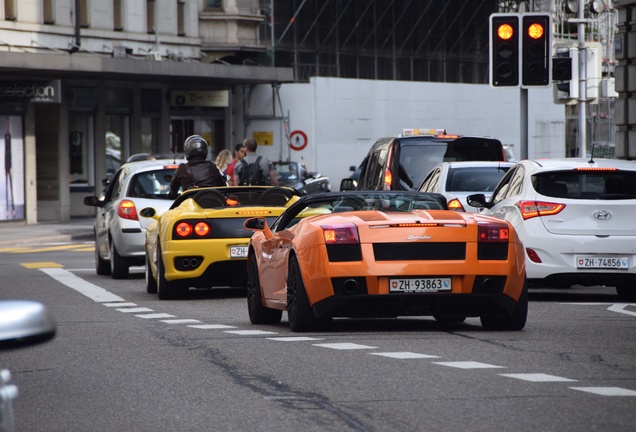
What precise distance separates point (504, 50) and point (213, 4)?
32.2m

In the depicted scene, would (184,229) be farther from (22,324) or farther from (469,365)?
(22,324)

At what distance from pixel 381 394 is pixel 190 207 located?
29.0 feet

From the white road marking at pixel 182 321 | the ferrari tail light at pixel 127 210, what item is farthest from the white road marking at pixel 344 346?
the ferrari tail light at pixel 127 210

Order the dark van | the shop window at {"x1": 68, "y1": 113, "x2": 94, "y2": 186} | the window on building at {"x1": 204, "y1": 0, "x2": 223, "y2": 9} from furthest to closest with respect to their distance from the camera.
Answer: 1. the window on building at {"x1": 204, "y1": 0, "x2": 223, "y2": 9}
2. the shop window at {"x1": 68, "y1": 113, "x2": 94, "y2": 186}
3. the dark van

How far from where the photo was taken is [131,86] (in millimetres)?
47812

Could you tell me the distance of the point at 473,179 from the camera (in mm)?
20031

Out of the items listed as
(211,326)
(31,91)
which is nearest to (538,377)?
(211,326)

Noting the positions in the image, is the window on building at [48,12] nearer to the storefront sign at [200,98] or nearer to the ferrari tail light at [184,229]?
the storefront sign at [200,98]

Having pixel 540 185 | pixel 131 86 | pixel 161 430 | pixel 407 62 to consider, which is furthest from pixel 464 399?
pixel 407 62

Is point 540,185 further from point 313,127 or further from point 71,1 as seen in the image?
point 313,127

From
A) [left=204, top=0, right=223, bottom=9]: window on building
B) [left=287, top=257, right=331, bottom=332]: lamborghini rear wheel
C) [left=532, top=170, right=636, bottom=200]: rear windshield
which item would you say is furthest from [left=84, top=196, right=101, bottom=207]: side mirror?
[left=204, top=0, right=223, bottom=9]: window on building

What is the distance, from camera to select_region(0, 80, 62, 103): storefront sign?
4081cm

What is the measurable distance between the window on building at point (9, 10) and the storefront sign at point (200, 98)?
870 centimetres

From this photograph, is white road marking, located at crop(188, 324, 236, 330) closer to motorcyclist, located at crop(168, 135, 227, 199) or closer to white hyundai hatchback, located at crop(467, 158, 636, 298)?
white hyundai hatchback, located at crop(467, 158, 636, 298)
